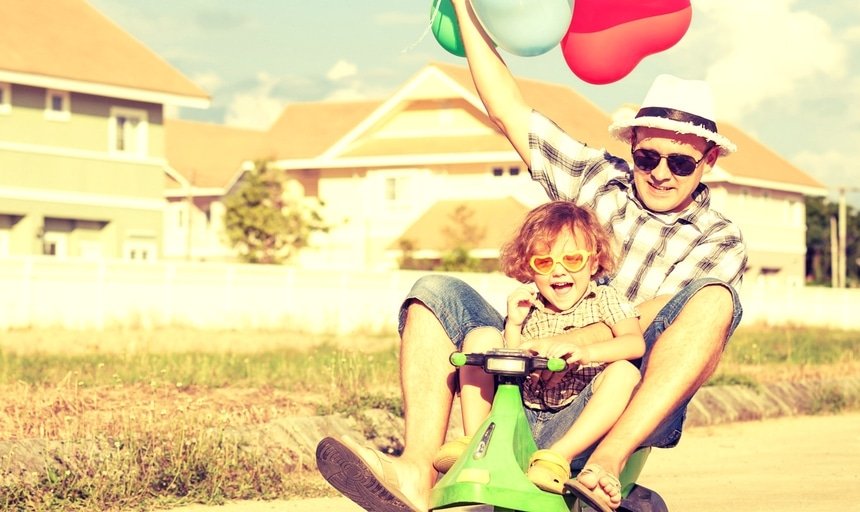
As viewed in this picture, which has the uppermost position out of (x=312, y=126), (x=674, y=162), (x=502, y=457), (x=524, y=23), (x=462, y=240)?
(x=312, y=126)

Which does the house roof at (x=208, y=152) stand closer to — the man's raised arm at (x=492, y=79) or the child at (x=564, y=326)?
the man's raised arm at (x=492, y=79)

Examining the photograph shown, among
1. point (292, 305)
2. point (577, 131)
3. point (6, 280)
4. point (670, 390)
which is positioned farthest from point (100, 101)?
point (670, 390)

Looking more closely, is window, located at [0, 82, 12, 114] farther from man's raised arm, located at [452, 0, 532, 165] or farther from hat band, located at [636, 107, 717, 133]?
hat band, located at [636, 107, 717, 133]

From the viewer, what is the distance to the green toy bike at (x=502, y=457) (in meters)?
5.03

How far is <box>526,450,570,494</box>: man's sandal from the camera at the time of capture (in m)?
5.10

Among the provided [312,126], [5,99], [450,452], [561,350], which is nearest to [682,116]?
[561,350]

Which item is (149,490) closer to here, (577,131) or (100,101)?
(100,101)

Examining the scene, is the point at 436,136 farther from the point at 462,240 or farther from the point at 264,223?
the point at 264,223

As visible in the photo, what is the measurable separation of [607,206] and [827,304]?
4520 centimetres

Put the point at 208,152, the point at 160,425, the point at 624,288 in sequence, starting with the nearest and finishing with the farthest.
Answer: the point at 624,288 < the point at 160,425 < the point at 208,152

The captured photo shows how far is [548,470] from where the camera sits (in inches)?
202

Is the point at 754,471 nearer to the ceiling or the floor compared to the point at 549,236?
nearer to the floor

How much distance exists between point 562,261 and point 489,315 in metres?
0.40

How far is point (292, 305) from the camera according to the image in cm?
3409
